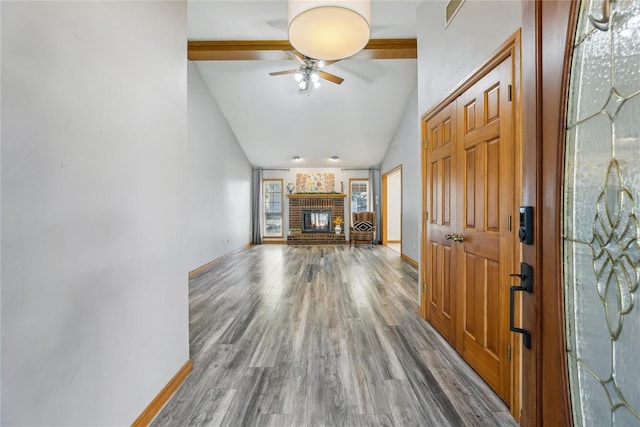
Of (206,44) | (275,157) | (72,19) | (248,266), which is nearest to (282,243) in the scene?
(275,157)

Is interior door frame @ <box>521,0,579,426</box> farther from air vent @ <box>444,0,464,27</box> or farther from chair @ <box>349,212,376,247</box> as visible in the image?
chair @ <box>349,212,376,247</box>

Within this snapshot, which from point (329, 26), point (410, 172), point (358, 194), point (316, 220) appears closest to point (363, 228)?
point (358, 194)

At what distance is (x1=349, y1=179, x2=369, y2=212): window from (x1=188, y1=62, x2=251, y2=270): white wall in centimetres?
355

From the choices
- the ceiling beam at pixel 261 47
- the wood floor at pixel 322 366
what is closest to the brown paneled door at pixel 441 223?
the wood floor at pixel 322 366

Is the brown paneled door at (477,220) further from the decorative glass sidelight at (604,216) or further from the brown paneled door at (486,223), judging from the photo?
the decorative glass sidelight at (604,216)

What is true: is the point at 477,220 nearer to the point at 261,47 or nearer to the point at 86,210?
the point at 86,210

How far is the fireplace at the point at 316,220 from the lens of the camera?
8844 millimetres

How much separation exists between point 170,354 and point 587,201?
207cm

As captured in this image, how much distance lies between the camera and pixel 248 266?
5238 mm

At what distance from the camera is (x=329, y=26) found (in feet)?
5.80

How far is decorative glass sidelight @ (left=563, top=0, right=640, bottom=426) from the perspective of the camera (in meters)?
0.48

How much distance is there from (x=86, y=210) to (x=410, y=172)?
525 centimetres

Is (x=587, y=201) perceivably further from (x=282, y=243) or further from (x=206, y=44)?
(x=282, y=243)

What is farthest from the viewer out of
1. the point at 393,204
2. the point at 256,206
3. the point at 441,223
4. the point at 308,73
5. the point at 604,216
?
the point at 393,204
